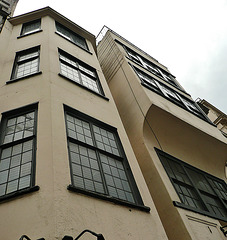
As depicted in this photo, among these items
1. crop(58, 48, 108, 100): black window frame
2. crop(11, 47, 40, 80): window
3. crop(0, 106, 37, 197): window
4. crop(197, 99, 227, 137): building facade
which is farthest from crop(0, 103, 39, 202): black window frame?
crop(197, 99, 227, 137): building facade

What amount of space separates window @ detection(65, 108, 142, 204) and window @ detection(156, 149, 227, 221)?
7.74ft

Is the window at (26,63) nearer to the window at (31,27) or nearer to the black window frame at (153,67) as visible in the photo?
the window at (31,27)

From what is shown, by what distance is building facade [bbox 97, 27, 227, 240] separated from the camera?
7289 mm

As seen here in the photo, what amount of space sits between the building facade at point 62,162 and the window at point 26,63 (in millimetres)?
44

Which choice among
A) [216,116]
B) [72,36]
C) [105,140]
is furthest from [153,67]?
[216,116]

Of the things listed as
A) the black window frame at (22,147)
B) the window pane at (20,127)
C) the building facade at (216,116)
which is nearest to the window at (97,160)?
the black window frame at (22,147)

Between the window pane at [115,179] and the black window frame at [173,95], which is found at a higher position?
the black window frame at [173,95]

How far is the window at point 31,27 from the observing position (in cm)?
1295

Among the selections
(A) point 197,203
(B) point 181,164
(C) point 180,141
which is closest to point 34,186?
(A) point 197,203

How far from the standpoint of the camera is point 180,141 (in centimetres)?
1069

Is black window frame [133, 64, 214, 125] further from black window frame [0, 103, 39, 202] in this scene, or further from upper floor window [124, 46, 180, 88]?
black window frame [0, 103, 39, 202]

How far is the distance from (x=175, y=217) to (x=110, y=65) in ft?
33.4

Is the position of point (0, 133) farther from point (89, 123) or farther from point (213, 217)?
point (213, 217)

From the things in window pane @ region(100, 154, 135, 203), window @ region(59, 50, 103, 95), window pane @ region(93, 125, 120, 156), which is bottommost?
window pane @ region(100, 154, 135, 203)
